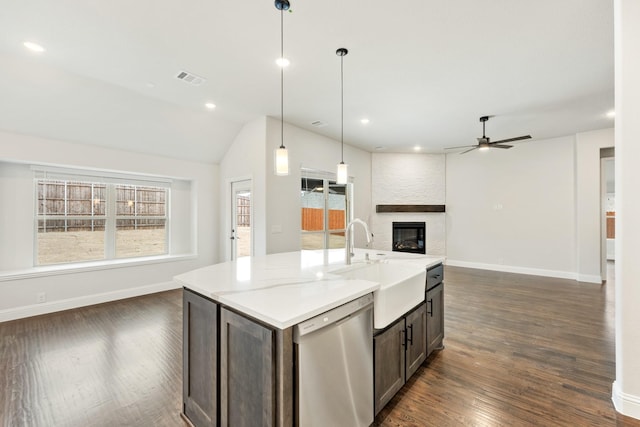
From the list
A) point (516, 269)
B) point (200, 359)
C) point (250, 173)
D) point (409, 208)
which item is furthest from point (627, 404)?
point (409, 208)

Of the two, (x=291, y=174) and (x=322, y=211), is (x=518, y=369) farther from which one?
(x=322, y=211)

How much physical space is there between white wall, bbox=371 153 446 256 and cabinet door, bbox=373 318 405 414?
200 inches

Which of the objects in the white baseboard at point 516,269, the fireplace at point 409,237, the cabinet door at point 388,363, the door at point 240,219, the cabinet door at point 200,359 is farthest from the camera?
the fireplace at point 409,237

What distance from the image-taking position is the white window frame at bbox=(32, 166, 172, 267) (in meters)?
3.96

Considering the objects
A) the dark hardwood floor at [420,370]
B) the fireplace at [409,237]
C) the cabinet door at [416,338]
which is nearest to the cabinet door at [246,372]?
the dark hardwood floor at [420,370]

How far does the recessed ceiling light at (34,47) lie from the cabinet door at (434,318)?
4.40 meters

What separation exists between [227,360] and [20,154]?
435 centimetres

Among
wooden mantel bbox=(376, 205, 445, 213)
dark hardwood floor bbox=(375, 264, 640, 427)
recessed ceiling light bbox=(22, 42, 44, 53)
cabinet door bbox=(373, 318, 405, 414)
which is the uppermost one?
recessed ceiling light bbox=(22, 42, 44, 53)

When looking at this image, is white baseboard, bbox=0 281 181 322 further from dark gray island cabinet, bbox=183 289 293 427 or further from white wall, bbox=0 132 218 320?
dark gray island cabinet, bbox=183 289 293 427

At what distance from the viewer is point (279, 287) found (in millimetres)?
1684

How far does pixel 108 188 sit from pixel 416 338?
207 inches

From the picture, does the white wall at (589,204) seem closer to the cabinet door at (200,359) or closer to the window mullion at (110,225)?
the cabinet door at (200,359)

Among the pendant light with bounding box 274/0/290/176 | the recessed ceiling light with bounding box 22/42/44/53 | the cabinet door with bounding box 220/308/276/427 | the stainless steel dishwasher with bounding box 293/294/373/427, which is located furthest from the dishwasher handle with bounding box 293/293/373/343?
the recessed ceiling light with bounding box 22/42/44/53

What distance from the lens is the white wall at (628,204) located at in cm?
183
